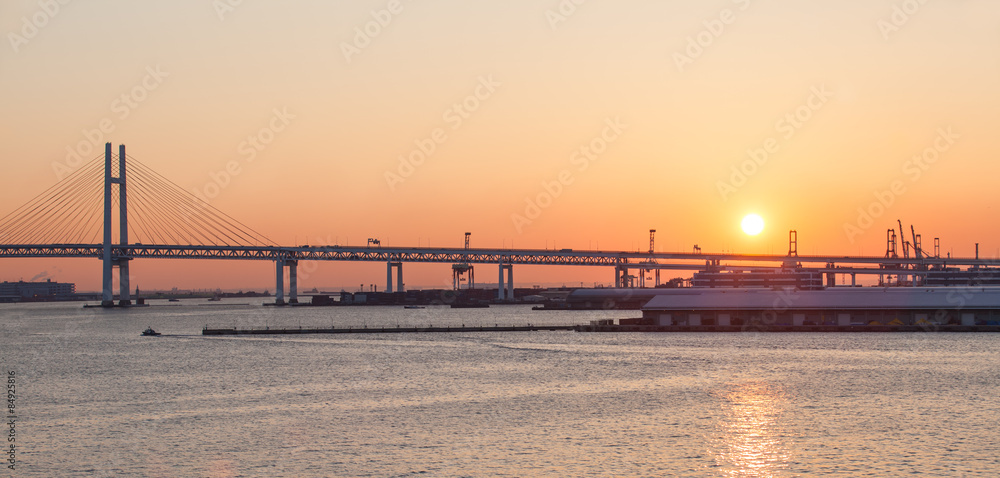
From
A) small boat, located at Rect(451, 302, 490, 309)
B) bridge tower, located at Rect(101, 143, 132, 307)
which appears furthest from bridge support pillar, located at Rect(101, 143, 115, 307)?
small boat, located at Rect(451, 302, 490, 309)

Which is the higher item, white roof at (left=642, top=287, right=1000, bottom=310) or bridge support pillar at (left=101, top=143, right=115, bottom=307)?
bridge support pillar at (left=101, top=143, right=115, bottom=307)

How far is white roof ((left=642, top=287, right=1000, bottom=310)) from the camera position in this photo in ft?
221

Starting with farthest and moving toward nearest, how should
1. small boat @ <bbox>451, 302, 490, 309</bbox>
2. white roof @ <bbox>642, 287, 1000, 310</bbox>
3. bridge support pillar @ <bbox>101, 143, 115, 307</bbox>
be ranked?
small boat @ <bbox>451, 302, 490, 309</bbox> < bridge support pillar @ <bbox>101, 143, 115, 307</bbox> < white roof @ <bbox>642, 287, 1000, 310</bbox>

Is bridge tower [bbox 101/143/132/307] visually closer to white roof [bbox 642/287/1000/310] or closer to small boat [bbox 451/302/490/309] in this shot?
small boat [bbox 451/302/490/309]

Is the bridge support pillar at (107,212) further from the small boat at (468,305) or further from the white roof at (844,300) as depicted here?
the white roof at (844,300)

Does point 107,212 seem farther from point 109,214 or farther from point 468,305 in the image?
point 468,305

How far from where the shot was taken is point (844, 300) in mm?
69000

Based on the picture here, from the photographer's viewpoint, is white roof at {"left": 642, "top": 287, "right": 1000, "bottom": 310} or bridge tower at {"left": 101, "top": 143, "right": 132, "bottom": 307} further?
bridge tower at {"left": 101, "top": 143, "right": 132, "bottom": 307}

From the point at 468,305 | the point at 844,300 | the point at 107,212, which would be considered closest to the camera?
the point at 844,300

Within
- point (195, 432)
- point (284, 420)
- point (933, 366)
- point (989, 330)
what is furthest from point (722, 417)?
point (989, 330)

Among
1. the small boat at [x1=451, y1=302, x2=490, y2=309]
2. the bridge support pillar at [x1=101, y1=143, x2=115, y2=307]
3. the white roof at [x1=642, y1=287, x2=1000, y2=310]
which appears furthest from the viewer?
the small boat at [x1=451, y1=302, x2=490, y2=309]

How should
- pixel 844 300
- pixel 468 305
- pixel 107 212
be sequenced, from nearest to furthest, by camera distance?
pixel 844 300 < pixel 107 212 < pixel 468 305

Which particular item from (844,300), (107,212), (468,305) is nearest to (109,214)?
(107,212)

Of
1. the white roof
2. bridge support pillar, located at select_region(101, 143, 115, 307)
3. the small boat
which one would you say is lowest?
the small boat
